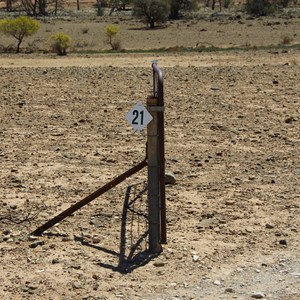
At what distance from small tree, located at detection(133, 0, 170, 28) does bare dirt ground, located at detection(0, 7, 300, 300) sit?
33416 millimetres

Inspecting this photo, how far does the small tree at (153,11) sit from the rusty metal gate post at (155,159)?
42.0 m

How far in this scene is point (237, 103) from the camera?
13.5m

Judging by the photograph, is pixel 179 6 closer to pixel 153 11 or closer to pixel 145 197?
pixel 153 11

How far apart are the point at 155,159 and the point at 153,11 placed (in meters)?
43.2

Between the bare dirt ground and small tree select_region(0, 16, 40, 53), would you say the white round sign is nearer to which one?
the bare dirt ground

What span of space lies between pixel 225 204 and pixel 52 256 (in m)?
2.10

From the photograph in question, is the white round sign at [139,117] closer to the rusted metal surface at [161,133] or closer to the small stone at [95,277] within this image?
the rusted metal surface at [161,133]

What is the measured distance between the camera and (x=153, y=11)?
48562 mm

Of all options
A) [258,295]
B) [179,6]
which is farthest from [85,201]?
[179,6]

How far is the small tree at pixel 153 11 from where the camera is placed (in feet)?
159

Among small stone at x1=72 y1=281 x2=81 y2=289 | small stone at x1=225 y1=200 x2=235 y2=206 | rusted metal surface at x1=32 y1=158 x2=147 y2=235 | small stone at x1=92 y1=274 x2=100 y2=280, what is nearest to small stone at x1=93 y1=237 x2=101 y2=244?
rusted metal surface at x1=32 y1=158 x2=147 y2=235

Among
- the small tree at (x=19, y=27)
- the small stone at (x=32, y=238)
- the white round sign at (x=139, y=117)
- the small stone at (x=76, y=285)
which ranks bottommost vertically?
the small stone at (x=76, y=285)

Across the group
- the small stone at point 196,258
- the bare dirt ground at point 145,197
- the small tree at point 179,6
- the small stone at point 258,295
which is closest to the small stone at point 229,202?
the bare dirt ground at point 145,197

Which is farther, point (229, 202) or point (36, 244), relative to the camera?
point (229, 202)
